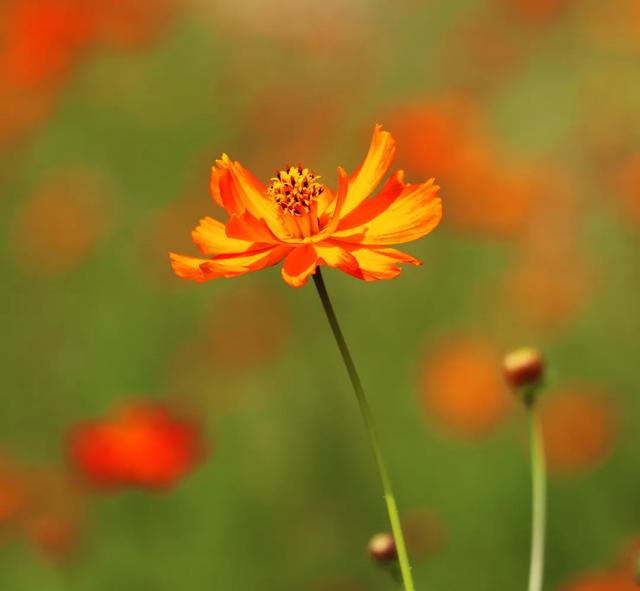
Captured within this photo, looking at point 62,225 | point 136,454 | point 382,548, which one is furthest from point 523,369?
point 62,225

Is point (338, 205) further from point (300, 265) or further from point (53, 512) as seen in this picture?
point (53, 512)

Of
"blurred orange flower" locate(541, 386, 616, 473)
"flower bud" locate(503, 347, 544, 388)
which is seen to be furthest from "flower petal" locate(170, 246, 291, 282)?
"blurred orange flower" locate(541, 386, 616, 473)

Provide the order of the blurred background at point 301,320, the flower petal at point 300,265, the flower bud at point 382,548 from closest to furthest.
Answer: the flower petal at point 300,265 < the flower bud at point 382,548 < the blurred background at point 301,320

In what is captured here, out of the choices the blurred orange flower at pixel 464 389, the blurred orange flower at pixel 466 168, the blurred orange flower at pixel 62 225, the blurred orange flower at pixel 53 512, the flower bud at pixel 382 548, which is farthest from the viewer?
the blurred orange flower at pixel 62 225

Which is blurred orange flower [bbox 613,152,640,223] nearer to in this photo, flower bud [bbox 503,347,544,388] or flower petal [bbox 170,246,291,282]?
flower bud [bbox 503,347,544,388]

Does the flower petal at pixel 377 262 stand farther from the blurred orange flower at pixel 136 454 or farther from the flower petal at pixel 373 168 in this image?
the blurred orange flower at pixel 136 454

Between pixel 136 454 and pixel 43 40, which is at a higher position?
pixel 43 40

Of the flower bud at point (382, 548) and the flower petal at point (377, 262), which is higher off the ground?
the flower petal at point (377, 262)

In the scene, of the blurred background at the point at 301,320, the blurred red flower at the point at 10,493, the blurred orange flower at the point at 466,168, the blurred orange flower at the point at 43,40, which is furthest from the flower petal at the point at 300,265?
the blurred orange flower at the point at 43,40
